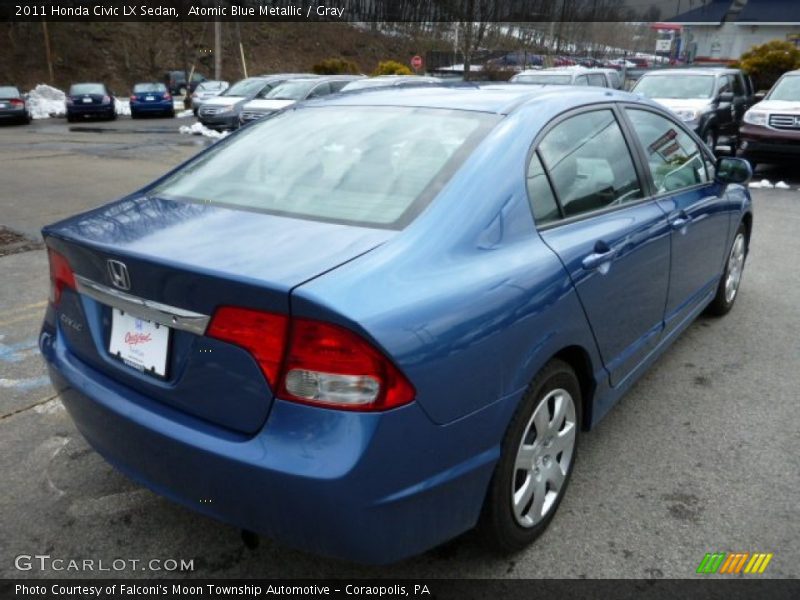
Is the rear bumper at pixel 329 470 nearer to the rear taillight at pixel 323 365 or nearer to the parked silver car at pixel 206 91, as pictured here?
the rear taillight at pixel 323 365

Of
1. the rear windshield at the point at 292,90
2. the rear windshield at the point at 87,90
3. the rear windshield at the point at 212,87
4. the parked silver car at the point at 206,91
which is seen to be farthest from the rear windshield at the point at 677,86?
the rear windshield at the point at 87,90

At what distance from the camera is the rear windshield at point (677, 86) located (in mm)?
12578

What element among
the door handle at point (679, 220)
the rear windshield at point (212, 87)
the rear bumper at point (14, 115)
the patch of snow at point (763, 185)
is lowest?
the rear bumper at point (14, 115)

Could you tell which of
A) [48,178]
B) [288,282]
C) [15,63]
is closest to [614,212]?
[288,282]

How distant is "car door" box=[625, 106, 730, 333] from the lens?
3373 mm

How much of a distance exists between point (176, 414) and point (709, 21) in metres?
41.7

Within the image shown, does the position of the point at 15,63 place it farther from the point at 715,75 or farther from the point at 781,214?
the point at 781,214

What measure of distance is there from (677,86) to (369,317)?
42.2 feet

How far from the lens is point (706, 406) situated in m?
3.54

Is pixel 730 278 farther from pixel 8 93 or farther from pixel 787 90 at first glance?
pixel 8 93

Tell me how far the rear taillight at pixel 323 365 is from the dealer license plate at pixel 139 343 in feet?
1.20

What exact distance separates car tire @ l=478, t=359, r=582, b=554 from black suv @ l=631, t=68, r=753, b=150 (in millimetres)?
10540

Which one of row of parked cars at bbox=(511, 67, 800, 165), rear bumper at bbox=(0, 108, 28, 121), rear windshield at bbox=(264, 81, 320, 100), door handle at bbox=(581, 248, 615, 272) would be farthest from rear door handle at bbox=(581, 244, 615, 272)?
rear bumper at bbox=(0, 108, 28, 121)

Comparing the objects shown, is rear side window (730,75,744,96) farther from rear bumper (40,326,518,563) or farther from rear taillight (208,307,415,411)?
rear taillight (208,307,415,411)
